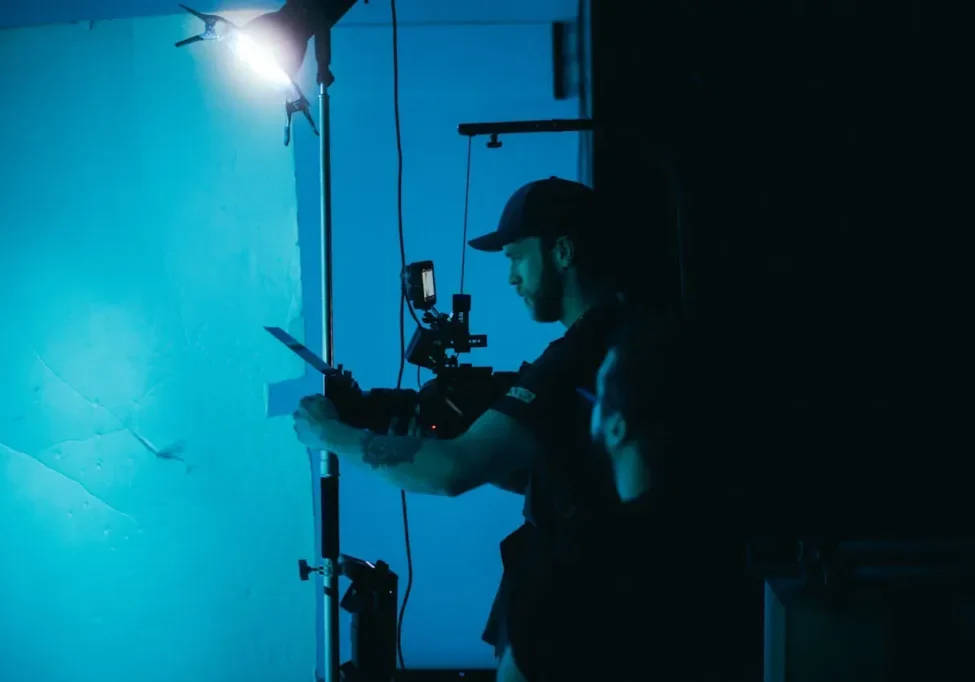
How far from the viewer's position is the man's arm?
1150 mm

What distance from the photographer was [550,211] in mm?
1291

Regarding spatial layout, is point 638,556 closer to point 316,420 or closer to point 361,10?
point 316,420

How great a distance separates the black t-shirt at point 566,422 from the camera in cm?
117

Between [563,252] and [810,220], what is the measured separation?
0.65 m

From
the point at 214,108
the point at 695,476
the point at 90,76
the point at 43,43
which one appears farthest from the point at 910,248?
the point at 43,43

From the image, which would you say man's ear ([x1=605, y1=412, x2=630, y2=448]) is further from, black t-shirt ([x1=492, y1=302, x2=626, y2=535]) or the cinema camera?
the cinema camera

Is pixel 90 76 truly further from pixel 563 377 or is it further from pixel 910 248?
pixel 910 248

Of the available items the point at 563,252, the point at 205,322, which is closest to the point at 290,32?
the point at 563,252

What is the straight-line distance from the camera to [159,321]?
7.36ft

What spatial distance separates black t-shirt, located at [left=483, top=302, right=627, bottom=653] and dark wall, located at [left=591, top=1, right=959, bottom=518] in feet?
0.98

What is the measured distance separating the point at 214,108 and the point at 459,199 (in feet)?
3.07

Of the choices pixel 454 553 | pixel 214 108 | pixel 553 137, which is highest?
pixel 214 108

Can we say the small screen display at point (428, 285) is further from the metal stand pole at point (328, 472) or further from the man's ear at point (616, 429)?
the man's ear at point (616, 429)

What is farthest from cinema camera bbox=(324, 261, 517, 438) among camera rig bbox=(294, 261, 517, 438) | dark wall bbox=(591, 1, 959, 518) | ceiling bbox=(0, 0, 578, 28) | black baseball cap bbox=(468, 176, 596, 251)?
ceiling bbox=(0, 0, 578, 28)
